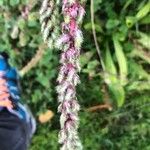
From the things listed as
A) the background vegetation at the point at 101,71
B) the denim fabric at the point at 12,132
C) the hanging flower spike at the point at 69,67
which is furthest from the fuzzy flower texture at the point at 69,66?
the background vegetation at the point at 101,71

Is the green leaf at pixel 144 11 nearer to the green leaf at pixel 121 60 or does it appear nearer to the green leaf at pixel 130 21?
the green leaf at pixel 130 21

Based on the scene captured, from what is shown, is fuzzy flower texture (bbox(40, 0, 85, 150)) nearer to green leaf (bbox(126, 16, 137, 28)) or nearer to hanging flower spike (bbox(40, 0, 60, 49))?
hanging flower spike (bbox(40, 0, 60, 49))

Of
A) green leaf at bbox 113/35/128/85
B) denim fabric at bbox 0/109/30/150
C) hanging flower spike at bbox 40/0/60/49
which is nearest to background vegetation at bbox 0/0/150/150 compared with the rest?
green leaf at bbox 113/35/128/85

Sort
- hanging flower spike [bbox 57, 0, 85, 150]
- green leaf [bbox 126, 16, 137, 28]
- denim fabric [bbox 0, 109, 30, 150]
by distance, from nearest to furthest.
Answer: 1. hanging flower spike [bbox 57, 0, 85, 150]
2. denim fabric [bbox 0, 109, 30, 150]
3. green leaf [bbox 126, 16, 137, 28]

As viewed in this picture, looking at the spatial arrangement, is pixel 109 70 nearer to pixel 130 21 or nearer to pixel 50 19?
pixel 130 21

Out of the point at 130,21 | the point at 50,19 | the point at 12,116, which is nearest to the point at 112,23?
the point at 130,21

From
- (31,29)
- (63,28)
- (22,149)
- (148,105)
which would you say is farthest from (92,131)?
(63,28)

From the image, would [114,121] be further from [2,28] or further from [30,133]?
[2,28]
